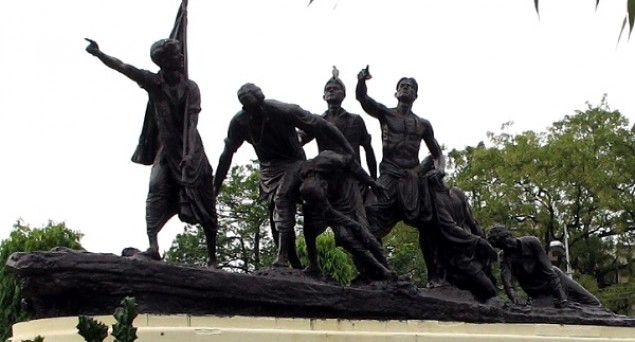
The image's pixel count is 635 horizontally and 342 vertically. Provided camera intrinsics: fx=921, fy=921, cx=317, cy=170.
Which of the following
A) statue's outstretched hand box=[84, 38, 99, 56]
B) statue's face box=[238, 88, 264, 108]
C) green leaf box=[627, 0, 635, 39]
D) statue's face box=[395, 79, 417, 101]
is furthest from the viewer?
statue's face box=[395, 79, 417, 101]

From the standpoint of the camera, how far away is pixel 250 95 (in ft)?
28.0

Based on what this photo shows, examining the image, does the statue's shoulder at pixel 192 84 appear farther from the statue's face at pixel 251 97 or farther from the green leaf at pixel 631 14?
the green leaf at pixel 631 14

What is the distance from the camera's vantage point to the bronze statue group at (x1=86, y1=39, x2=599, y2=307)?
321 inches

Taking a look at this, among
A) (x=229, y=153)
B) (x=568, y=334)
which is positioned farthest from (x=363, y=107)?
(x=568, y=334)

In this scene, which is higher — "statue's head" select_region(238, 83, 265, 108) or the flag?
the flag

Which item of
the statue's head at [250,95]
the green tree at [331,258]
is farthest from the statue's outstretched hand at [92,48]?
the green tree at [331,258]

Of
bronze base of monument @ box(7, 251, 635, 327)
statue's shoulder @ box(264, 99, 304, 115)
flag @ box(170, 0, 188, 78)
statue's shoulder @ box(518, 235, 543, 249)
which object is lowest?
bronze base of monument @ box(7, 251, 635, 327)

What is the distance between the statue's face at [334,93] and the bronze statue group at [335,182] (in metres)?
0.01

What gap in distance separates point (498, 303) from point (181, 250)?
16.5 meters

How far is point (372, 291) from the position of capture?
838cm

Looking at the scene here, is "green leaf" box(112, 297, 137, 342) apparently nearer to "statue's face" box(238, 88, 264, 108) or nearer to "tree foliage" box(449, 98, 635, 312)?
"statue's face" box(238, 88, 264, 108)

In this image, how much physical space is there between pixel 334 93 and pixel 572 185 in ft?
52.2

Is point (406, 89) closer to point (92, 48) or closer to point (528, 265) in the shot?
point (528, 265)

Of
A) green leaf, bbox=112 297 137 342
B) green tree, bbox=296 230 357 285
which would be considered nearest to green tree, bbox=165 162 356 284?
green tree, bbox=296 230 357 285
